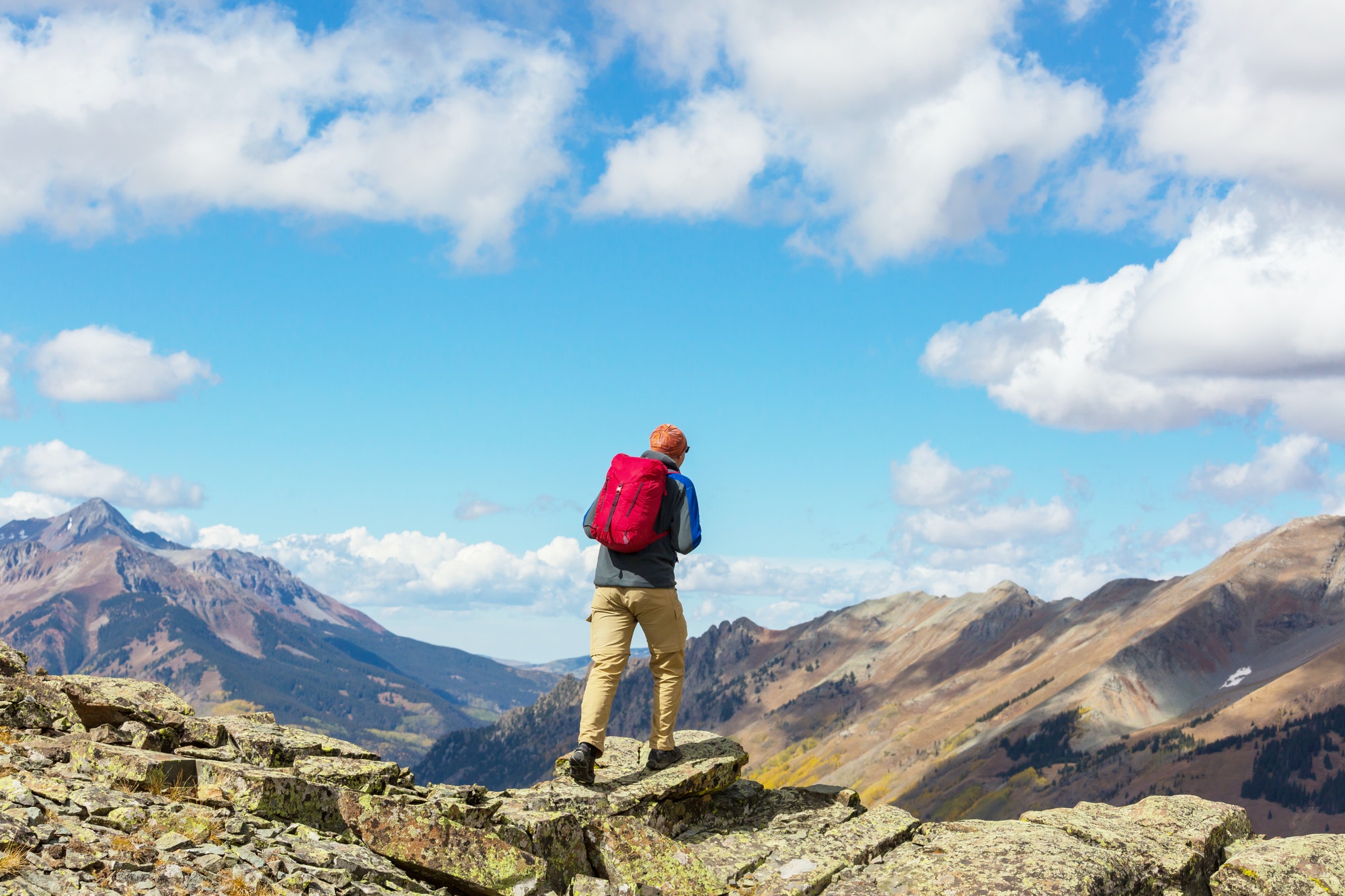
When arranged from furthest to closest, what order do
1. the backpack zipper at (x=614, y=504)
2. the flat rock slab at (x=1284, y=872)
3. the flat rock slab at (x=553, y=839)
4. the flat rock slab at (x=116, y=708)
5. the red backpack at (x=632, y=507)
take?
1. the backpack zipper at (x=614, y=504)
2. the red backpack at (x=632, y=507)
3. the flat rock slab at (x=1284, y=872)
4. the flat rock slab at (x=116, y=708)
5. the flat rock slab at (x=553, y=839)

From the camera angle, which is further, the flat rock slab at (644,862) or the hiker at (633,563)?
the hiker at (633,563)

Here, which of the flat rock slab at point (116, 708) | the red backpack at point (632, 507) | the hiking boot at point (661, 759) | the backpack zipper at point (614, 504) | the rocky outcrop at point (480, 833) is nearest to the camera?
the rocky outcrop at point (480, 833)

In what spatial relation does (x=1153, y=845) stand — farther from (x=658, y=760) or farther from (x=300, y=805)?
(x=300, y=805)

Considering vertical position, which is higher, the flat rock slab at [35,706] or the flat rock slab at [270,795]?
the flat rock slab at [35,706]

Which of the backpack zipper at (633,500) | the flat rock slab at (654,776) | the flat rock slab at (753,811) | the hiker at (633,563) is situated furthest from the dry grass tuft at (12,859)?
the backpack zipper at (633,500)

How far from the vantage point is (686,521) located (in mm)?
17750

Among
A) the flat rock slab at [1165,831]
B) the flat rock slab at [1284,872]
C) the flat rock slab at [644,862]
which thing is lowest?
the flat rock slab at [1284,872]

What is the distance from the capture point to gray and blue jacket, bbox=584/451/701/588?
17719 mm

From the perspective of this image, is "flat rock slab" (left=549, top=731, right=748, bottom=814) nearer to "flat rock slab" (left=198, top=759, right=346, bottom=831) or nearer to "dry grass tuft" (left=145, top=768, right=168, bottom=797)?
"flat rock slab" (left=198, top=759, right=346, bottom=831)

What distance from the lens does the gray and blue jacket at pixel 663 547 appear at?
1772cm

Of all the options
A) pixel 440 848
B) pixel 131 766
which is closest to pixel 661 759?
pixel 440 848

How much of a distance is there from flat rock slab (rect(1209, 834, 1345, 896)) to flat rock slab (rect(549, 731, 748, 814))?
8569mm

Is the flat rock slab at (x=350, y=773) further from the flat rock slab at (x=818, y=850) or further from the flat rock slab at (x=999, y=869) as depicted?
the flat rock slab at (x=999, y=869)

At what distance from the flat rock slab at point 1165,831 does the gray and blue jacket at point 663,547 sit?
28.3 ft
